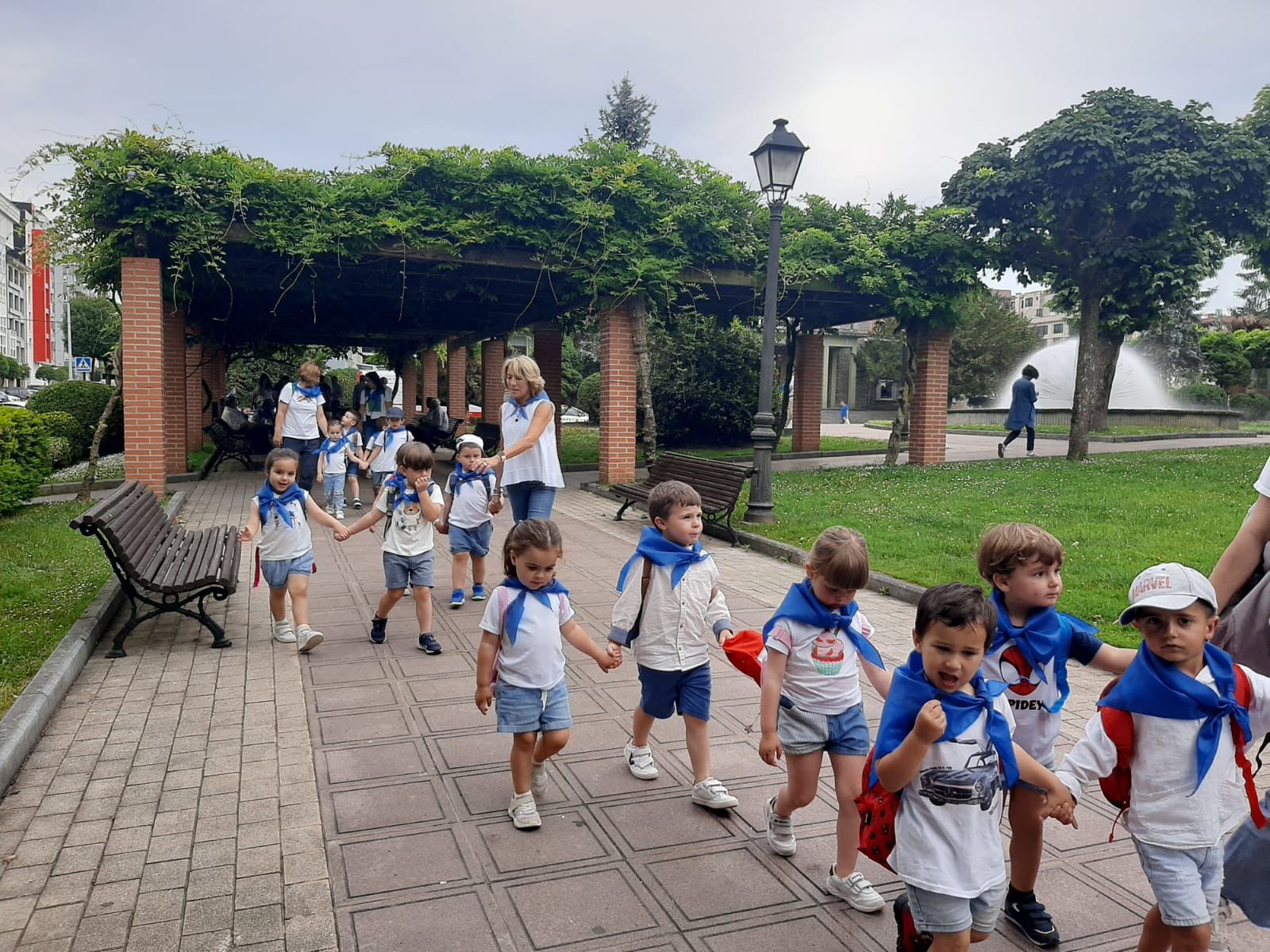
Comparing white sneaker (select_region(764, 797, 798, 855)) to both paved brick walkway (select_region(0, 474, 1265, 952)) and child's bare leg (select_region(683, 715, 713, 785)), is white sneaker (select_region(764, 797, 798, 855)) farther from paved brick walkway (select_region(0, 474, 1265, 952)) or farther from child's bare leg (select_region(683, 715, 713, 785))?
child's bare leg (select_region(683, 715, 713, 785))

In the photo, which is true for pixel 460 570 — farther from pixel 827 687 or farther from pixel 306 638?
pixel 827 687

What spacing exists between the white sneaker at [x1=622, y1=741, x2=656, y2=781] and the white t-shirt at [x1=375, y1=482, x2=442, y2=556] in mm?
2364

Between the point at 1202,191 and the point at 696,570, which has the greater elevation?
the point at 1202,191

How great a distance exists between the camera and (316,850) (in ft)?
10.8

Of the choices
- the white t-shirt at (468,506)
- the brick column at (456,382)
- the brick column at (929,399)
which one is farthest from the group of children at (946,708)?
the brick column at (456,382)

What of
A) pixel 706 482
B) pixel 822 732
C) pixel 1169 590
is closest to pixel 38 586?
pixel 706 482

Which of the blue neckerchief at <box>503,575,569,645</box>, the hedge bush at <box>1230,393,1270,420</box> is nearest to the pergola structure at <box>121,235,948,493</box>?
the blue neckerchief at <box>503,575,569,645</box>

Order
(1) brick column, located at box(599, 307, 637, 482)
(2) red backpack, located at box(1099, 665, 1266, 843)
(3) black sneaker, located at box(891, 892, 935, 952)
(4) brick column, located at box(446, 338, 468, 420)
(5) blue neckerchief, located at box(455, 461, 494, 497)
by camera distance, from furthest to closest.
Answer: (4) brick column, located at box(446, 338, 468, 420) < (1) brick column, located at box(599, 307, 637, 482) < (5) blue neckerchief, located at box(455, 461, 494, 497) < (3) black sneaker, located at box(891, 892, 935, 952) < (2) red backpack, located at box(1099, 665, 1266, 843)

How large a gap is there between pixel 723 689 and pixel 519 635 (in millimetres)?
2021

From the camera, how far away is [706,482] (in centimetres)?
1035

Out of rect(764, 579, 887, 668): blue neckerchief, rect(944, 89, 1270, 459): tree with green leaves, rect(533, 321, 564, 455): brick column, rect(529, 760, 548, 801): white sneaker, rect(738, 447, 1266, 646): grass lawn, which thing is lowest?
rect(529, 760, 548, 801): white sneaker

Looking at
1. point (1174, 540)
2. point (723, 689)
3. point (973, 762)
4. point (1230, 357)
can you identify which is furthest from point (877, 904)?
point (1230, 357)

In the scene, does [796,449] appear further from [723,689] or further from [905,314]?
[723,689]

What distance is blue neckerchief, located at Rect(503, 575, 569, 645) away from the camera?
3453 millimetres
